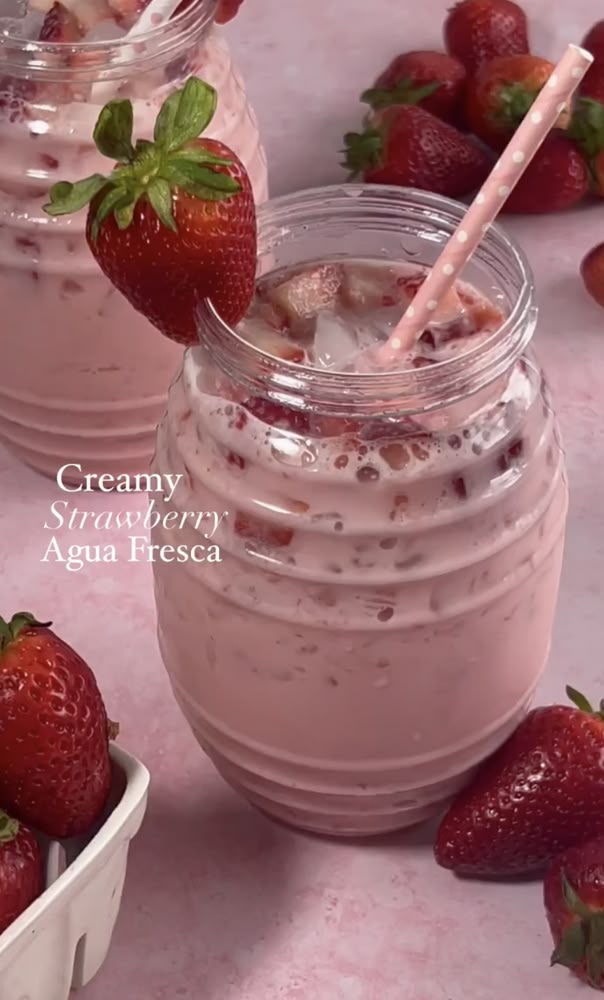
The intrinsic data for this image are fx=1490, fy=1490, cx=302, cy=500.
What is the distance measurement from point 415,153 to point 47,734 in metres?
0.81

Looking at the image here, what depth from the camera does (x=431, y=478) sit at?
0.76 m

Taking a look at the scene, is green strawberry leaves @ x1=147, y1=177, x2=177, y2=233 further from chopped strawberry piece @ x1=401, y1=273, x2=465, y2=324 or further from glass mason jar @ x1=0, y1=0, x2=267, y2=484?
glass mason jar @ x1=0, y1=0, x2=267, y2=484

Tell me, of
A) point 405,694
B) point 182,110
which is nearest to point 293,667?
point 405,694

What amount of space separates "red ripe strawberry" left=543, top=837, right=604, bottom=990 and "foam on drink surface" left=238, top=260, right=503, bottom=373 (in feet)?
0.95

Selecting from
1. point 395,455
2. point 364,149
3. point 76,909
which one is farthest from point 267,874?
point 364,149

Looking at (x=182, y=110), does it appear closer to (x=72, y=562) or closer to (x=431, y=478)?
(x=431, y=478)

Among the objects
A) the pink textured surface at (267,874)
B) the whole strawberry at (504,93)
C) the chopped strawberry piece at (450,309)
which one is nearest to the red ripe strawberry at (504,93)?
the whole strawberry at (504,93)

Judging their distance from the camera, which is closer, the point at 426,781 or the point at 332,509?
the point at 332,509

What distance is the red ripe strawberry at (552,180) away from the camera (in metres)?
1.41

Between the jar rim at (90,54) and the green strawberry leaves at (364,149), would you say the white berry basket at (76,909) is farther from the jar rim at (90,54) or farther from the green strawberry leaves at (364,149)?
the green strawberry leaves at (364,149)

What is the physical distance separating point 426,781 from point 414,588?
0.50 ft

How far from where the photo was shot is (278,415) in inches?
30.5

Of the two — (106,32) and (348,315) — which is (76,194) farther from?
(106,32)

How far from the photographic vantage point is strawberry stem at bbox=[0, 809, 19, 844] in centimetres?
76
